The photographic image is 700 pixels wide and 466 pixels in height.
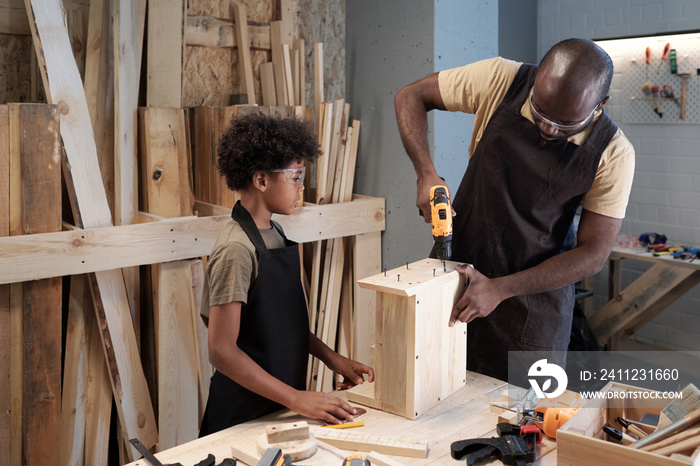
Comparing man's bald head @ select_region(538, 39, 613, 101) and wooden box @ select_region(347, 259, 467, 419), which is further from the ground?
man's bald head @ select_region(538, 39, 613, 101)

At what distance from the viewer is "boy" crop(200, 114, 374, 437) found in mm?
1657

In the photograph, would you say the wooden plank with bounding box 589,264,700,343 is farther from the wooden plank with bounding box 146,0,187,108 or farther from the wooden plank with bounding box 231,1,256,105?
the wooden plank with bounding box 146,0,187,108

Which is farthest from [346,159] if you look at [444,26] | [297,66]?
[444,26]

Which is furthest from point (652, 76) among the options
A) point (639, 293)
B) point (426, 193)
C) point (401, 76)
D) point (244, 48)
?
point (426, 193)

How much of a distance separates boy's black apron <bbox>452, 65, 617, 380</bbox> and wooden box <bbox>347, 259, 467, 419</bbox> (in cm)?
32

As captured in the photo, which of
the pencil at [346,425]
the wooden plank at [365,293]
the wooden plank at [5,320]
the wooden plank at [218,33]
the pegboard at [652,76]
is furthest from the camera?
the pegboard at [652,76]

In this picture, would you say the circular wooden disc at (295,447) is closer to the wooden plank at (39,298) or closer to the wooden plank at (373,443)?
the wooden plank at (373,443)

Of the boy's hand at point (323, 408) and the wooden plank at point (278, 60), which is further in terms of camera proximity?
the wooden plank at point (278, 60)

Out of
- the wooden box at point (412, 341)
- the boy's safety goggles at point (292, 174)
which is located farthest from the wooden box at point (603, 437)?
the boy's safety goggles at point (292, 174)

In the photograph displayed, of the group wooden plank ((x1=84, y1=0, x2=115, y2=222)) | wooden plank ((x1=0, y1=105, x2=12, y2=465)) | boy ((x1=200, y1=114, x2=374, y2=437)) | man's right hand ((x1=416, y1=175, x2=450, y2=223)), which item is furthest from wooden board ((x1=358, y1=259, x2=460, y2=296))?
wooden plank ((x1=84, y1=0, x2=115, y2=222))

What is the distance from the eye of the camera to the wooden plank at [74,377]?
2467mm

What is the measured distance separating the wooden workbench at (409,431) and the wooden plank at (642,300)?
306 cm

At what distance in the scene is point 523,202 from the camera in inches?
78.9

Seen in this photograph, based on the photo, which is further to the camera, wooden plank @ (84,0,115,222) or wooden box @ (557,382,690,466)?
wooden plank @ (84,0,115,222)
